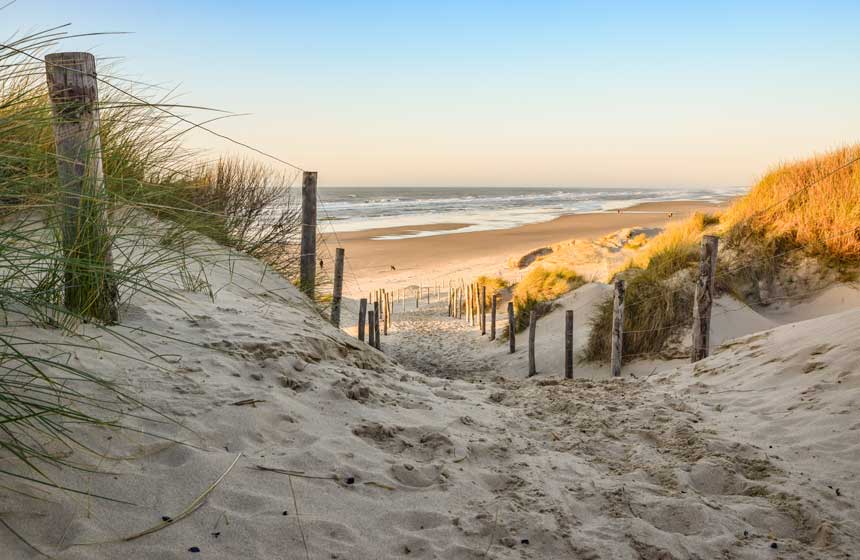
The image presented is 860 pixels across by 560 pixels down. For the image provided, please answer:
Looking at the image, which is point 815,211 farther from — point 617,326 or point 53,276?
point 53,276

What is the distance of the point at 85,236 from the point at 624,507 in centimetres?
308

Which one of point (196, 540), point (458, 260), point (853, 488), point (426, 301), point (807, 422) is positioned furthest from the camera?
point (458, 260)

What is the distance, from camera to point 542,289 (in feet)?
49.9

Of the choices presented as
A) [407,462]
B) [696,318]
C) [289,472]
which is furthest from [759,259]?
[289,472]

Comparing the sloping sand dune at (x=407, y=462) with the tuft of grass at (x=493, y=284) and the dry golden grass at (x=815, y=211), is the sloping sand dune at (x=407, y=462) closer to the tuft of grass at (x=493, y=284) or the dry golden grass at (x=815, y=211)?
the dry golden grass at (x=815, y=211)

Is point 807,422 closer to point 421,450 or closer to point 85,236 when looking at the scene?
point 421,450

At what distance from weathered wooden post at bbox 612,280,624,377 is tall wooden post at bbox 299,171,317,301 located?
4096mm

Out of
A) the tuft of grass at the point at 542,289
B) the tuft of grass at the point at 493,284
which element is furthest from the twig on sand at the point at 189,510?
the tuft of grass at the point at 493,284

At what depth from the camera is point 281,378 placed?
3.53 meters

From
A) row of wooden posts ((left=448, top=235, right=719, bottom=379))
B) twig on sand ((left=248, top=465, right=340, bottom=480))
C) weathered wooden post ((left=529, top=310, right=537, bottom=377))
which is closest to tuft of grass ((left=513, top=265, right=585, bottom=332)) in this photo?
weathered wooden post ((left=529, top=310, right=537, bottom=377))

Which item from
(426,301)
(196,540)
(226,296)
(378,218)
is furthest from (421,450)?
(378,218)

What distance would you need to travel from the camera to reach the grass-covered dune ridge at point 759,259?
9453mm

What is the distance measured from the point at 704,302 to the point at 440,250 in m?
23.2

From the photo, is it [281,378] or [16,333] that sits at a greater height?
[16,333]
